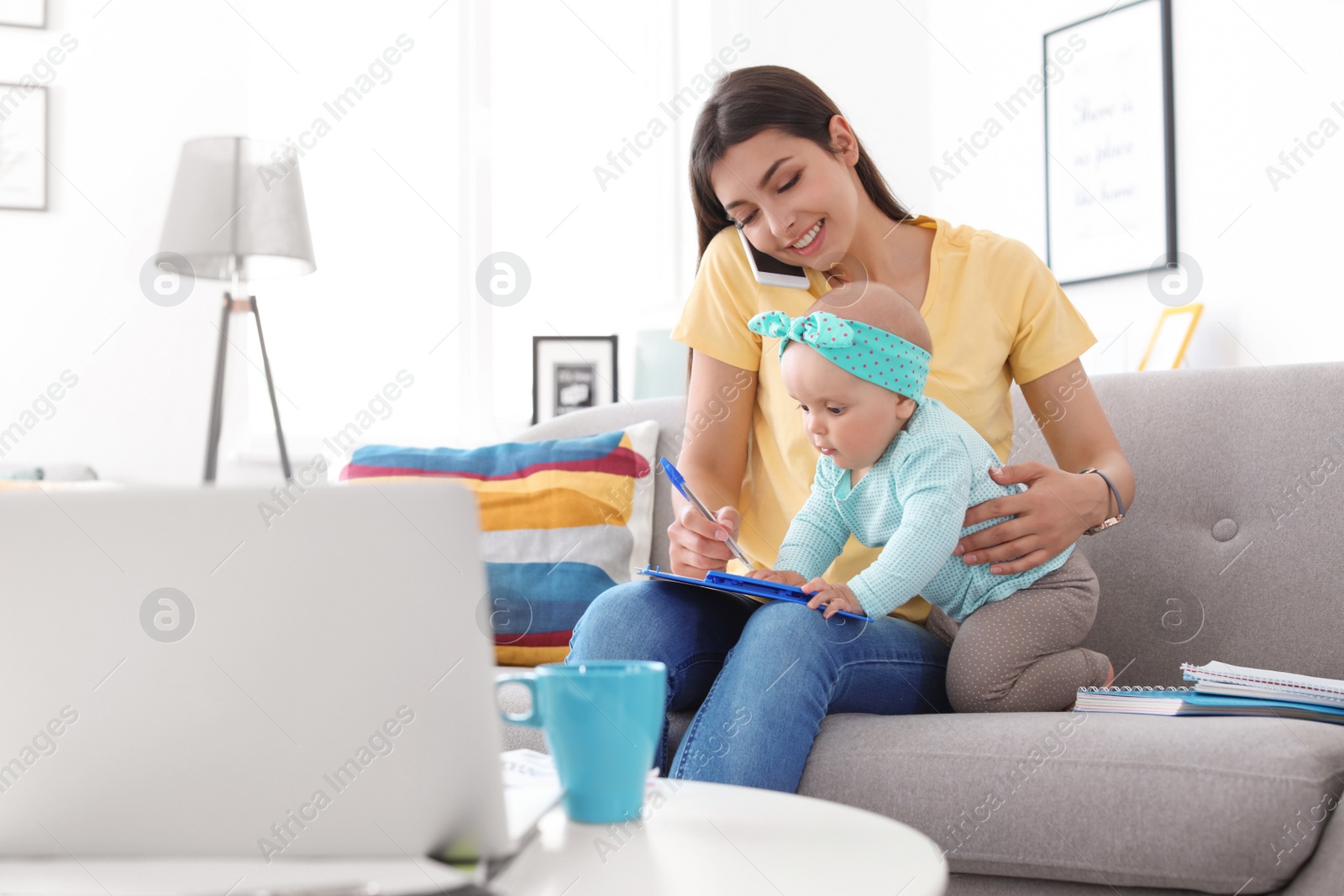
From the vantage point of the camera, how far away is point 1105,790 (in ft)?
3.29

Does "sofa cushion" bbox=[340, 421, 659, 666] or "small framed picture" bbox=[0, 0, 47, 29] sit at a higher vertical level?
"small framed picture" bbox=[0, 0, 47, 29]

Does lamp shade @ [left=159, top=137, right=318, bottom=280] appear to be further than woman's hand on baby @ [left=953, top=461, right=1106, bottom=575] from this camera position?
Yes

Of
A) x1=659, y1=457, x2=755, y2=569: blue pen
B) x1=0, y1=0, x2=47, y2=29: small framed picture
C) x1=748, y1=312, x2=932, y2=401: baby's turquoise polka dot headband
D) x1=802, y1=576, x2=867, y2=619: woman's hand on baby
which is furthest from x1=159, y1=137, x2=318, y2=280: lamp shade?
x1=802, y1=576, x2=867, y2=619: woman's hand on baby

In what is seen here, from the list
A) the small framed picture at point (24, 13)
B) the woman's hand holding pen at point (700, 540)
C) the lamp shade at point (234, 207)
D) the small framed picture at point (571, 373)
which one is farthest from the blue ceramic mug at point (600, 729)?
the small framed picture at point (24, 13)

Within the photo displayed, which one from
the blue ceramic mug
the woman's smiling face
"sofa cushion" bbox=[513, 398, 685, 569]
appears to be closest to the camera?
the blue ceramic mug

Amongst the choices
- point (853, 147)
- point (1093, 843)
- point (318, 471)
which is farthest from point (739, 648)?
point (318, 471)

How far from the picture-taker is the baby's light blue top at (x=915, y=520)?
1218 millimetres

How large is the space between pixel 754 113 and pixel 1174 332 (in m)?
1.27

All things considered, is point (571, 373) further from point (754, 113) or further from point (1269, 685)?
point (1269, 685)

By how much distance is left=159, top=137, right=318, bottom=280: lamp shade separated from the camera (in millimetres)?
2691

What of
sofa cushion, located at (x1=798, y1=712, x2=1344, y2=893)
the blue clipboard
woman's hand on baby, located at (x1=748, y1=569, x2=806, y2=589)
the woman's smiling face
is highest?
the woman's smiling face

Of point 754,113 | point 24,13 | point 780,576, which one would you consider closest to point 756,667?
point 780,576

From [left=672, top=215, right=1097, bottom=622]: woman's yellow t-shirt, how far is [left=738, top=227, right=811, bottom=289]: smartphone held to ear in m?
0.01

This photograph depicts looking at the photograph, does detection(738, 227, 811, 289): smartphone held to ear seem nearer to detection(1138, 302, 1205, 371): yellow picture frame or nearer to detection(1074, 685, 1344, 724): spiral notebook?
detection(1074, 685, 1344, 724): spiral notebook
